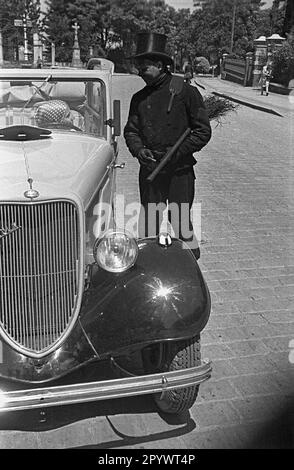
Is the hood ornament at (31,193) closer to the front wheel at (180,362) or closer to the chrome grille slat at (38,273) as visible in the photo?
the chrome grille slat at (38,273)

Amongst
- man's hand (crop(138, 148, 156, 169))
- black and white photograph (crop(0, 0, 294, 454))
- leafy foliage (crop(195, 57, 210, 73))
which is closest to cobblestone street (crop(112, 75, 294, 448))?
black and white photograph (crop(0, 0, 294, 454))

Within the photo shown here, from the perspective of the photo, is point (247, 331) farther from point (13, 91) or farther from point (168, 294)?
point (13, 91)

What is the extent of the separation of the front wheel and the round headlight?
0.50m

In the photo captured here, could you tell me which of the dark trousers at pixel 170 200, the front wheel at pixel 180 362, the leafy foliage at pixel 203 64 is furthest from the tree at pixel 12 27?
the front wheel at pixel 180 362

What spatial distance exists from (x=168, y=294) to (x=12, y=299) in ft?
2.69

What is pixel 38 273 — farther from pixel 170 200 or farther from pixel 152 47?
pixel 152 47

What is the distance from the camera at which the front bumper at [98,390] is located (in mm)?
2125

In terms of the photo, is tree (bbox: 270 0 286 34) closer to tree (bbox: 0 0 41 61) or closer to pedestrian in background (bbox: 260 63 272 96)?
tree (bbox: 0 0 41 61)

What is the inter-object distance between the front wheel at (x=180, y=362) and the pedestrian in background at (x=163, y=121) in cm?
178

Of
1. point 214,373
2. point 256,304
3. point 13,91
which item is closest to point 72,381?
point 214,373

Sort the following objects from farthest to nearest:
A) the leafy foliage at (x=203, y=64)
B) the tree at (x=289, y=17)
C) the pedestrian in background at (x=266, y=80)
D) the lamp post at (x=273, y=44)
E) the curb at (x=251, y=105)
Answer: the tree at (x=289, y=17) < the leafy foliage at (x=203, y=64) < the lamp post at (x=273, y=44) < the pedestrian in background at (x=266, y=80) < the curb at (x=251, y=105)

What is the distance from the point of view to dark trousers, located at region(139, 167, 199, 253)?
4078mm

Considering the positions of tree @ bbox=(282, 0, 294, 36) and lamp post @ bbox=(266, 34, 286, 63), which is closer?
lamp post @ bbox=(266, 34, 286, 63)

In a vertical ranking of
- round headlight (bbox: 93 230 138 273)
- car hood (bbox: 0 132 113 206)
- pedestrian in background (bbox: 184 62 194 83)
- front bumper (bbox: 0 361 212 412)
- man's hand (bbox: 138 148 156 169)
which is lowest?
front bumper (bbox: 0 361 212 412)
